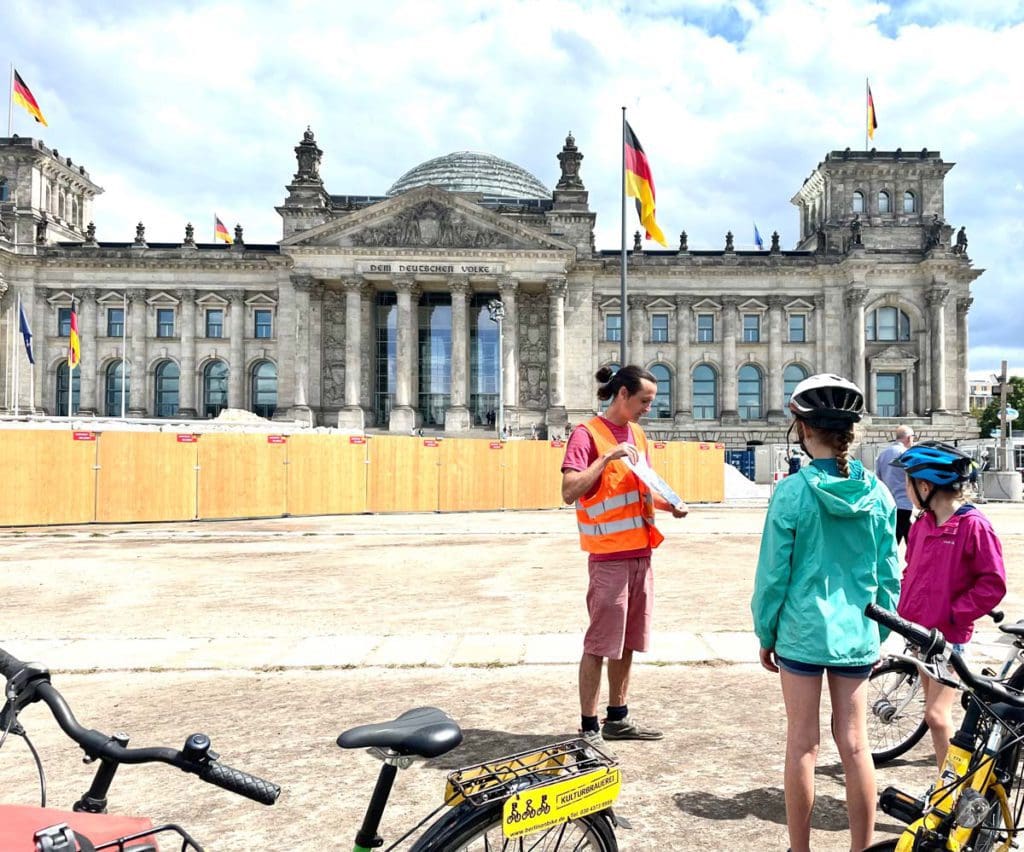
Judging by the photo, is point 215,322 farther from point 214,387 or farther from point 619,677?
point 619,677

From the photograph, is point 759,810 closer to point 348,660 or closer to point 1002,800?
point 1002,800

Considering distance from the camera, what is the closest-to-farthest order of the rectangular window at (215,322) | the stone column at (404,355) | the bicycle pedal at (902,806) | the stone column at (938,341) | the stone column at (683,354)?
the bicycle pedal at (902,806)
the stone column at (404,355)
the stone column at (938,341)
the rectangular window at (215,322)
the stone column at (683,354)

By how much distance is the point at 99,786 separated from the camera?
2.26 meters

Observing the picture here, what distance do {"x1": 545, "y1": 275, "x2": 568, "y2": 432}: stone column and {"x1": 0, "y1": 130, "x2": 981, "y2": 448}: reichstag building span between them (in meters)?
0.15

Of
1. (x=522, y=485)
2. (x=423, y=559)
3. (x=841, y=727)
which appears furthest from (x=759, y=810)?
(x=522, y=485)

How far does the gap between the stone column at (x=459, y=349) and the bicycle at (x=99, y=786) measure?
49.0m

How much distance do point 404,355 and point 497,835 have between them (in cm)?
5091

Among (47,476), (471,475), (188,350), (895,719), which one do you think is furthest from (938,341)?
(895,719)

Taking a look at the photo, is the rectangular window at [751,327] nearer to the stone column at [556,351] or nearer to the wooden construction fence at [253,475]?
the stone column at [556,351]

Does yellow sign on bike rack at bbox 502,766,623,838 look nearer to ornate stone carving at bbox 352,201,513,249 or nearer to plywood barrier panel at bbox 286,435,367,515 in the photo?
plywood barrier panel at bbox 286,435,367,515

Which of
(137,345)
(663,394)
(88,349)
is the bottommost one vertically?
(663,394)

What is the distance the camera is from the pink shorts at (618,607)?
5.16 m

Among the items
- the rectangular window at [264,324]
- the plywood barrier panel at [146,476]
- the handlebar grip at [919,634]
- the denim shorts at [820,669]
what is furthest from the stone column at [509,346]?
the handlebar grip at [919,634]

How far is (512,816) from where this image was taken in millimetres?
2449
